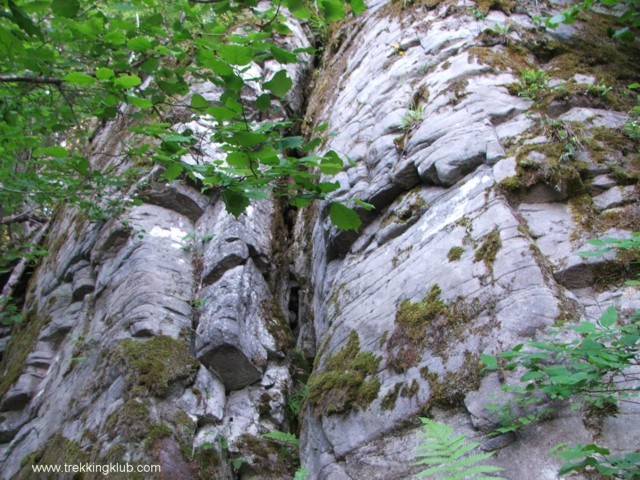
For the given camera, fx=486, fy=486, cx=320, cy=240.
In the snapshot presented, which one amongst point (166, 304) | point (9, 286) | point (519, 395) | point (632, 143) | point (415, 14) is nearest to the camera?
point (519, 395)

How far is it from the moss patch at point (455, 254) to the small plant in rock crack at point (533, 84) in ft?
7.33

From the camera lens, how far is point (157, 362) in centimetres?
594

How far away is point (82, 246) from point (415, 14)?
24.1 feet

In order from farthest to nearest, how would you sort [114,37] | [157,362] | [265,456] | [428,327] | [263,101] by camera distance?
[157,362], [265,456], [428,327], [114,37], [263,101]

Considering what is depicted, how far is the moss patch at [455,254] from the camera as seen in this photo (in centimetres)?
436

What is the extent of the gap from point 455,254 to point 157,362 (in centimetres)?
382

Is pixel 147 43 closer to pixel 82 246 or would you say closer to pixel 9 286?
pixel 82 246

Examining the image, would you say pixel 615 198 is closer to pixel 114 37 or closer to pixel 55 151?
pixel 114 37

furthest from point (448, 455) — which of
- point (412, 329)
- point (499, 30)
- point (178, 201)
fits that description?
point (178, 201)

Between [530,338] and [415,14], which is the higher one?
[415,14]

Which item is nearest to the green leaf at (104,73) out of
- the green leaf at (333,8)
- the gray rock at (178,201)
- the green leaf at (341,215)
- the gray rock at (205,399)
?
the green leaf at (333,8)

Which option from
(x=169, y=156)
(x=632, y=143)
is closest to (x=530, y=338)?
(x=632, y=143)

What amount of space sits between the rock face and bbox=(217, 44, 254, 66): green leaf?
100 inches

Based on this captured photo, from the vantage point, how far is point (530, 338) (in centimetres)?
338
